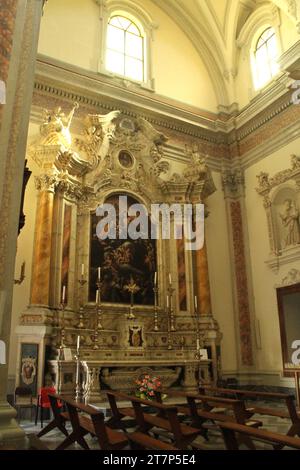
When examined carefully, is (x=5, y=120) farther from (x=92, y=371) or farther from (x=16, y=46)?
(x=92, y=371)

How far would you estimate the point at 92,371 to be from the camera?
25.4 ft

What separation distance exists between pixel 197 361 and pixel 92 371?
2.58 meters

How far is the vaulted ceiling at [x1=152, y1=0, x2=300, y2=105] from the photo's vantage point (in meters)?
13.6

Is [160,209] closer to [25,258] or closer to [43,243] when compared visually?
[43,243]

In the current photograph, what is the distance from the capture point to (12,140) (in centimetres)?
390

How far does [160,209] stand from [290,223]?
3.43m

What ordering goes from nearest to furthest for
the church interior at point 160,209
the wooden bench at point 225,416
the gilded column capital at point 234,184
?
the wooden bench at point 225,416 < the church interior at point 160,209 < the gilded column capital at point 234,184

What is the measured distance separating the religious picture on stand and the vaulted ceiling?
6517 millimetres

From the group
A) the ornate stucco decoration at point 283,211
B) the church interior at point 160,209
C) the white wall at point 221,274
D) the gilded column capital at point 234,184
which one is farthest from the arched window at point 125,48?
the ornate stucco decoration at point 283,211

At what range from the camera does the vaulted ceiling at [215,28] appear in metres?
13.6

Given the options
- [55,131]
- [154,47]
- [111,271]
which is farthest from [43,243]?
[154,47]

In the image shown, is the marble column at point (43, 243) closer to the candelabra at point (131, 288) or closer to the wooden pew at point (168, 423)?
the candelabra at point (131, 288)

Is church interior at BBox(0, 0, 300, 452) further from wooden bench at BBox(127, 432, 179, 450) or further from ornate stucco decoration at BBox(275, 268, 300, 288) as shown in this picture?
wooden bench at BBox(127, 432, 179, 450)

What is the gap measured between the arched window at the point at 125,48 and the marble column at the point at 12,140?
330 inches
